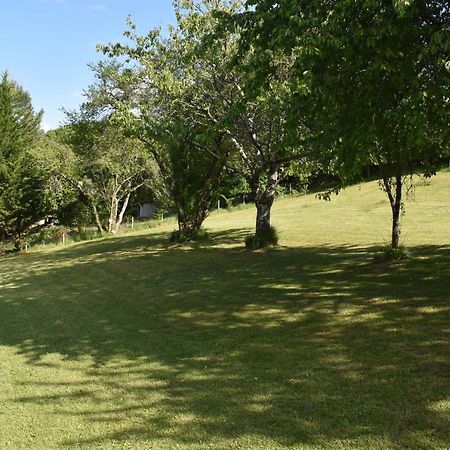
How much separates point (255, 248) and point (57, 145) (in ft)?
75.3

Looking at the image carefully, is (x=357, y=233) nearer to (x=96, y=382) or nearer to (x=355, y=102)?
(x=355, y=102)

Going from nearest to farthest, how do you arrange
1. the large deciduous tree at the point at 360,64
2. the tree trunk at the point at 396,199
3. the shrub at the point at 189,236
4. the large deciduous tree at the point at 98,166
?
the large deciduous tree at the point at 360,64 → the tree trunk at the point at 396,199 → the shrub at the point at 189,236 → the large deciduous tree at the point at 98,166

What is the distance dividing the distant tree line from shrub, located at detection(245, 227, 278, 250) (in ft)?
0.13

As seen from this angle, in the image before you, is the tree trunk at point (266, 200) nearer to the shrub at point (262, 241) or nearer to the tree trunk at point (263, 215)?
the tree trunk at point (263, 215)

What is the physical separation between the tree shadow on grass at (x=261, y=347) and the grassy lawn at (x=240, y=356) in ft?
0.08

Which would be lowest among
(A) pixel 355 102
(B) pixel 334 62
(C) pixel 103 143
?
(A) pixel 355 102

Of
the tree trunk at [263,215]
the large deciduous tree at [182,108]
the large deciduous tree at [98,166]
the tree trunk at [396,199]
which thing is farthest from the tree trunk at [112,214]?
the tree trunk at [396,199]

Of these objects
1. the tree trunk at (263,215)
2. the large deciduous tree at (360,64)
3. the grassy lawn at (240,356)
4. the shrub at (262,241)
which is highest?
the large deciduous tree at (360,64)

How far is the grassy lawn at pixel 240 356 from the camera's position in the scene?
4.71 m

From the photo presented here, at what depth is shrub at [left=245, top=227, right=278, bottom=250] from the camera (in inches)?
642

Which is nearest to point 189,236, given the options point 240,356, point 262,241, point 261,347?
point 262,241

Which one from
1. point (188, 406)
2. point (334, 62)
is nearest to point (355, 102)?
point (334, 62)

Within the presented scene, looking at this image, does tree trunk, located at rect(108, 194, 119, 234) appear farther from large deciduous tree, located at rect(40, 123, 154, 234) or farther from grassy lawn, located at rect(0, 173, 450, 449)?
grassy lawn, located at rect(0, 173, 450, 449)

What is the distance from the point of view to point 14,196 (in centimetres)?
3030
